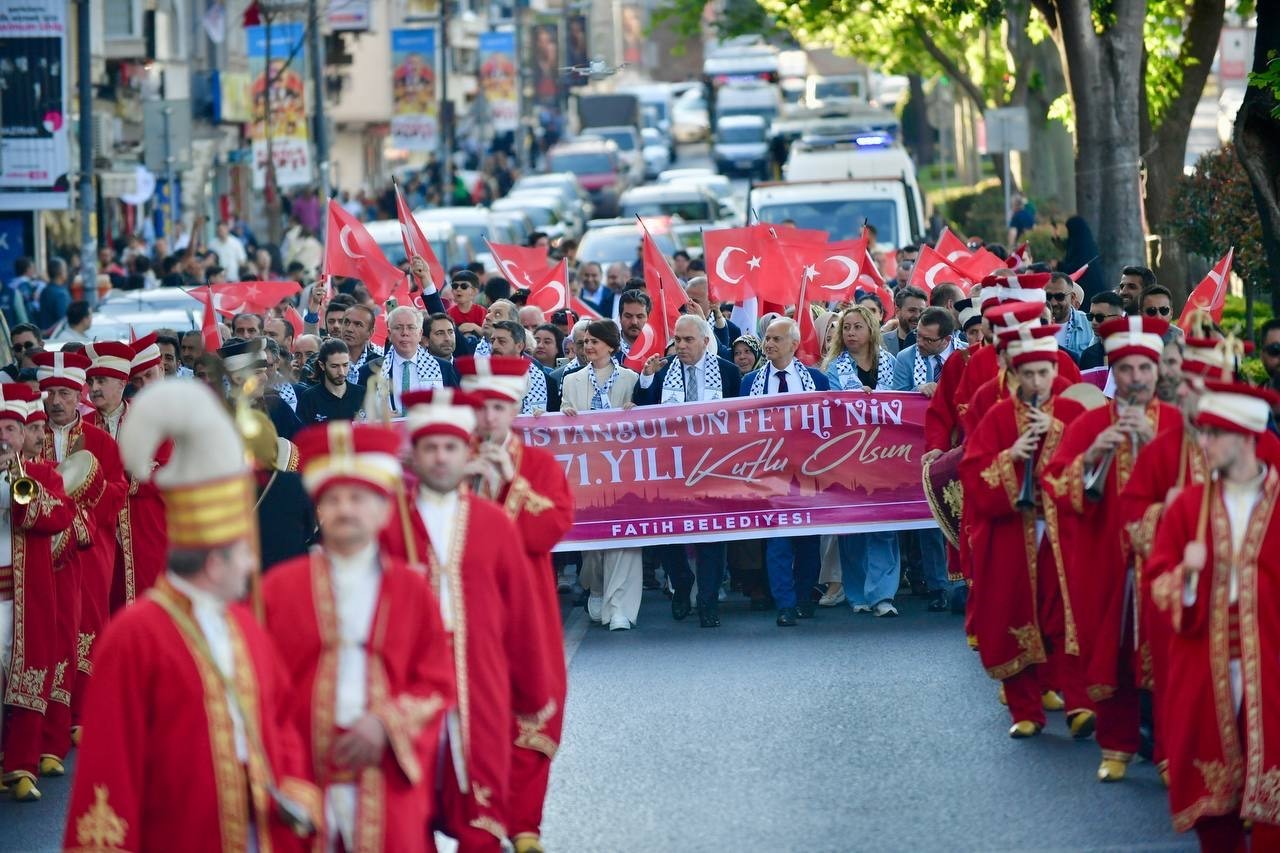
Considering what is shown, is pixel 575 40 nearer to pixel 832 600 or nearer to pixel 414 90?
pixel 414 90

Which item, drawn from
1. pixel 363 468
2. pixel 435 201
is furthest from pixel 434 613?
pixel 435 201

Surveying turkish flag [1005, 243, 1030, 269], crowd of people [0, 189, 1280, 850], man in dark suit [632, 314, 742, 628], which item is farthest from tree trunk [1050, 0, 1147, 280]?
man in dark suit [632, 314, 742, 628]

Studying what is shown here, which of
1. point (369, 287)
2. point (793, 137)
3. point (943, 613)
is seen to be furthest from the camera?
point (793, 137)

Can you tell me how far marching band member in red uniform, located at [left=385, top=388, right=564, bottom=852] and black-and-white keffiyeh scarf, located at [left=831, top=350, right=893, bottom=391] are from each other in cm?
715

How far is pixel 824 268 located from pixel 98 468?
8089mm

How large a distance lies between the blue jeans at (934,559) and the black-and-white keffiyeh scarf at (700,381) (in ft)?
4.83

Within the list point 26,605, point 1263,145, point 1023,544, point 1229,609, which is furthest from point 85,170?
point 1229,609

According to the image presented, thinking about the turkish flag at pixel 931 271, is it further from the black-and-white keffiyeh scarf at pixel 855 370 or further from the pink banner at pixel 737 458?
the pink banner at pixel 737 458

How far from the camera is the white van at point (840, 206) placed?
2620cm

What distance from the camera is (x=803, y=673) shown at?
12398 mm

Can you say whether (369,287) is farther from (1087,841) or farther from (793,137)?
(793,137)

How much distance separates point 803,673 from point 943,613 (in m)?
2.03

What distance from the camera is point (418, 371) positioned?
1460cm

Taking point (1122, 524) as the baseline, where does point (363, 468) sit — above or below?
above
